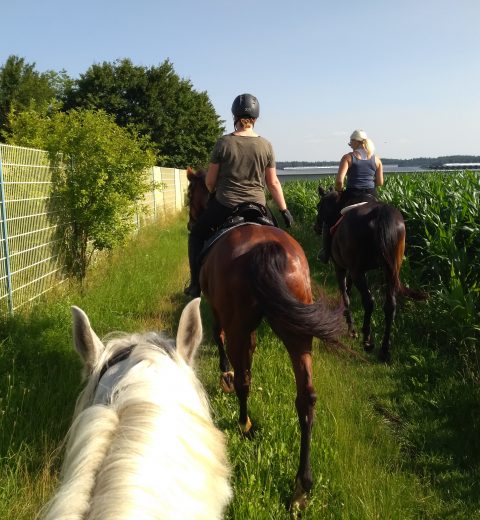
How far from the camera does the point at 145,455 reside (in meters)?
1.24

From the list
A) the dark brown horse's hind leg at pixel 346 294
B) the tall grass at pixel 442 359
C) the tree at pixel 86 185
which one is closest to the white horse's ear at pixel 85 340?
the tall grass at pixel 442 359

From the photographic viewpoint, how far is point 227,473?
155 centimetres

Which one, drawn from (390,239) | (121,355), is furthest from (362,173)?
(121,355)

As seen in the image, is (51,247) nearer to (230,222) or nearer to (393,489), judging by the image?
(230,222)

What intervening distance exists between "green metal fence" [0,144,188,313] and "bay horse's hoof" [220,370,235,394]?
270 centimetres

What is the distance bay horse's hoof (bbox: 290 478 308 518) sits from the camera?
302 cm

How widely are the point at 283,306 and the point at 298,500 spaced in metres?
Answer: 1.26

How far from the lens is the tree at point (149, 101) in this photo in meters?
38.4

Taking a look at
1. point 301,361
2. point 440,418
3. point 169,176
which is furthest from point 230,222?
point 169,176

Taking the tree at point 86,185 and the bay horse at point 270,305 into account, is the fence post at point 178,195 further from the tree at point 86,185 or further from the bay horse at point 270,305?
the bay horse at point 270,305

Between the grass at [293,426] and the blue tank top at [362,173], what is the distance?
7.08 ft

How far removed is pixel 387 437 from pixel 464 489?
0.73 meters

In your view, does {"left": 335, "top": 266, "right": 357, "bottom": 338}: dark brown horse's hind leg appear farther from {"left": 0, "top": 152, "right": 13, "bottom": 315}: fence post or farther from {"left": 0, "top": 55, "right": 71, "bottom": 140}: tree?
{"left": 0, "top": 55, "right": 71, "bottom": 140}: tree

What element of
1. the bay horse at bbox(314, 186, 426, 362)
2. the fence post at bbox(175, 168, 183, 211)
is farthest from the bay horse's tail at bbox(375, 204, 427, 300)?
the fence post at bbox(175, 168, 183, 211)
